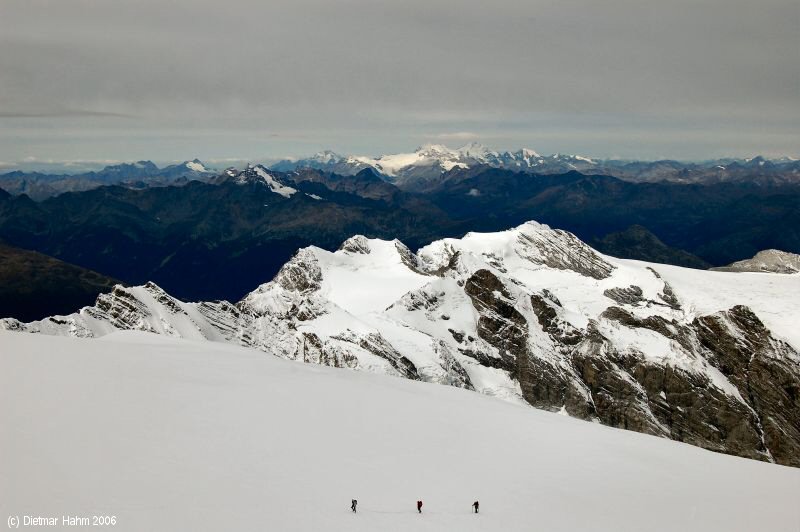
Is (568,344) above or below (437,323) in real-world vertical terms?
below

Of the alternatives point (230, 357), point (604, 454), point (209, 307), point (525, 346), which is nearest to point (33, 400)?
point (230, 357)

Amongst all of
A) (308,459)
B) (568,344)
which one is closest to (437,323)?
(568,344)

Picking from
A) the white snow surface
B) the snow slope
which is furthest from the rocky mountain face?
the snow slope

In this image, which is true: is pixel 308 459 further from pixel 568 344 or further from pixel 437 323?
pixel 568 344

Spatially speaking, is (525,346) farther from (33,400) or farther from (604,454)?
(33,400)

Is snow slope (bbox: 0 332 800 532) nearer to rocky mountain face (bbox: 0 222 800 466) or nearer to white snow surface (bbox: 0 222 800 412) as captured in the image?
white snow surface (bbox: 0 222 800 412)

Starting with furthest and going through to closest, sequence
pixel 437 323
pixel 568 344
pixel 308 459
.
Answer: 1. pixel 437 323
2. pixel 568 344
3. pixel 308 459

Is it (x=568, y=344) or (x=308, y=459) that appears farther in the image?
(x=568, y=344)
